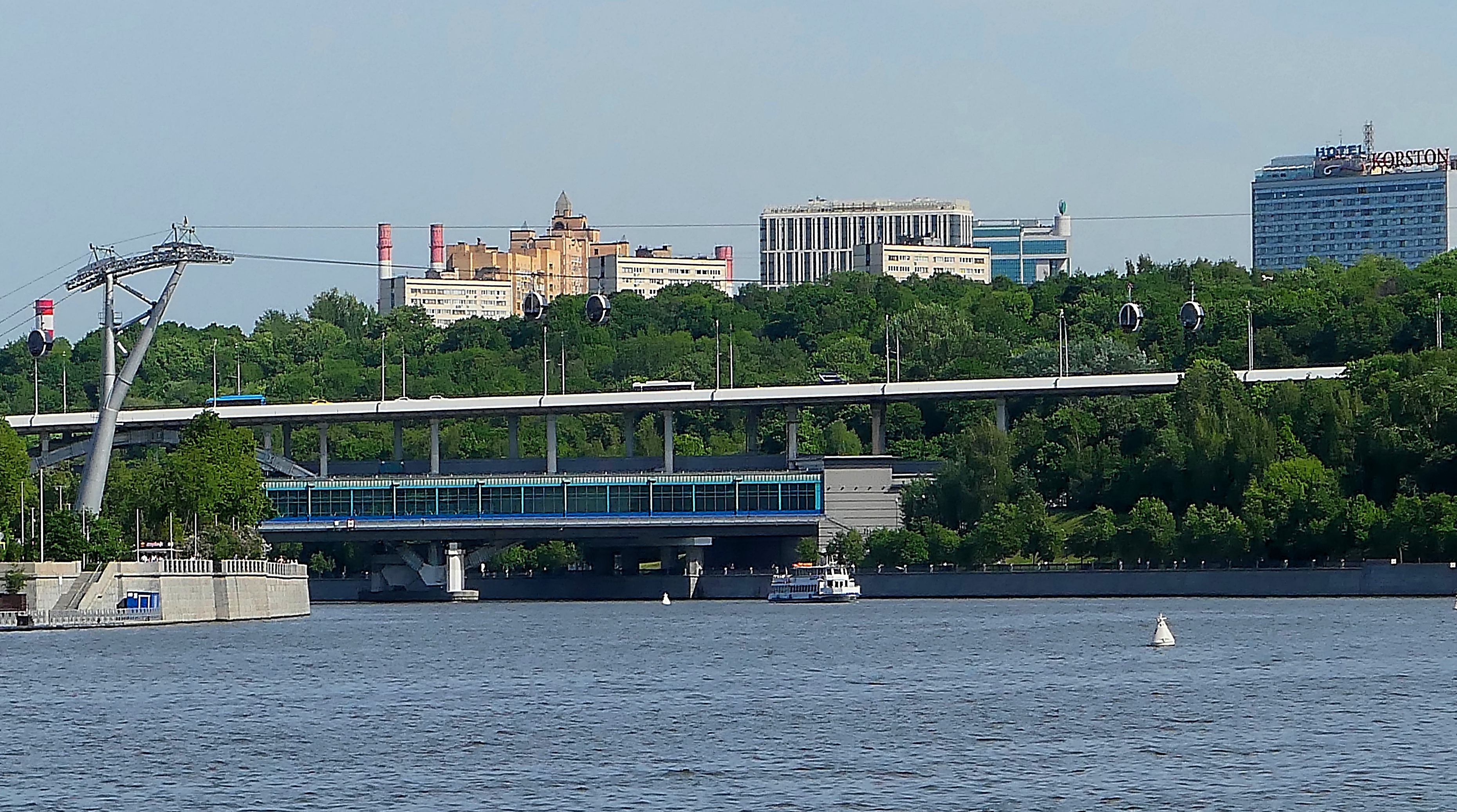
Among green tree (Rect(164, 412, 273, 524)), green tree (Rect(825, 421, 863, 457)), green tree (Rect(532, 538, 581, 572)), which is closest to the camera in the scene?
green tree (Rect(164, 412, 273, 524))

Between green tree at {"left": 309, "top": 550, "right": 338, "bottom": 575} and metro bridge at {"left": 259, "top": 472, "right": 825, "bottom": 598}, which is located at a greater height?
metro bridge at {"left": 259, "top": 472, "right": 825, "bottom": 598}

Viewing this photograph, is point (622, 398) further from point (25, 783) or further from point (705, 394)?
point (25, 783)

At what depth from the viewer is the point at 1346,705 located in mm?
67188

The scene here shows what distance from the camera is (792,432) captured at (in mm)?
178875

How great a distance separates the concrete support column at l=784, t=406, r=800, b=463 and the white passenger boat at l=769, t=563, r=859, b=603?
1985 cm

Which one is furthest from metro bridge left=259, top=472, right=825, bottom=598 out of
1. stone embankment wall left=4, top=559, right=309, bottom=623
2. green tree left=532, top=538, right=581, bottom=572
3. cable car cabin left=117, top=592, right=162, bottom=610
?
cable car cabin left=117, top=592, right=162, bottom=610

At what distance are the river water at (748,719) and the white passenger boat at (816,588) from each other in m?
41.2

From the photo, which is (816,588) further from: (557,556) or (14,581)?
(14,581)

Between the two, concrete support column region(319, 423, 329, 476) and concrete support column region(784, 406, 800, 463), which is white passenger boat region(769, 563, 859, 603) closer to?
concrete support column region(784, 406, 800, 463)

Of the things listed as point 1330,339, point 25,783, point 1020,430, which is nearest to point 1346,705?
point 25,783

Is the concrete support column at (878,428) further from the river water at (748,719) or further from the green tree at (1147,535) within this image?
the river water at (748,719)

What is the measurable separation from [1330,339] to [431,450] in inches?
2441

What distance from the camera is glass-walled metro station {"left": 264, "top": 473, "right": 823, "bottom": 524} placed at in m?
173

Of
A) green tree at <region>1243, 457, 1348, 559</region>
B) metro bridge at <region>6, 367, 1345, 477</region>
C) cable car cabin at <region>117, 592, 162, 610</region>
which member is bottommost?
cable car cabin at <region>117, 592, 162, 610</region>
